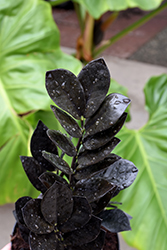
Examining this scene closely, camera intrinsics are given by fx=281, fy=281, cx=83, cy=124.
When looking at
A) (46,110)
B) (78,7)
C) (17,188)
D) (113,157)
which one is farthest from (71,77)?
(78,7)

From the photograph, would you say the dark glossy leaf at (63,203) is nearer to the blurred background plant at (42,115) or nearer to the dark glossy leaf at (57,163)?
the dark glossy leaf at (57,163)

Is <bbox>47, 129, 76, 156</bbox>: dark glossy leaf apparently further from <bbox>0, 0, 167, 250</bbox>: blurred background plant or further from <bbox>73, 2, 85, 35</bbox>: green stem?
<bbox>73, 2, 85, 35</bbox>: green stem

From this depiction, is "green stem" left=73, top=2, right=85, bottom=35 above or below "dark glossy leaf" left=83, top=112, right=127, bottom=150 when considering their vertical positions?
below

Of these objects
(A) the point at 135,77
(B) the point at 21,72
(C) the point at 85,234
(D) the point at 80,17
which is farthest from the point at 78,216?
(A) the point at 135,77

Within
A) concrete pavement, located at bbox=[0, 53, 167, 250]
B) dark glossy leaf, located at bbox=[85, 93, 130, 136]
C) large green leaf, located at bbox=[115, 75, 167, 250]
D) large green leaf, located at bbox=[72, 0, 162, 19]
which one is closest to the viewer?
dark glossy leaf, located at bbox=[85, 93, 130, 136]

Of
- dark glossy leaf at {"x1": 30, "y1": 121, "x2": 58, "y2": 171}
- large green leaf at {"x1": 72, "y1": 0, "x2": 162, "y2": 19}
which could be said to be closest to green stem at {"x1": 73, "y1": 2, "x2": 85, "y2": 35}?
large green leaf at {"x1": 72, "y1": 0, "x2": 162, "y2": 19}

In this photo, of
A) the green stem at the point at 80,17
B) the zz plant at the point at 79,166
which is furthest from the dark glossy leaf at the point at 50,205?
the green stem at the point at 80,17

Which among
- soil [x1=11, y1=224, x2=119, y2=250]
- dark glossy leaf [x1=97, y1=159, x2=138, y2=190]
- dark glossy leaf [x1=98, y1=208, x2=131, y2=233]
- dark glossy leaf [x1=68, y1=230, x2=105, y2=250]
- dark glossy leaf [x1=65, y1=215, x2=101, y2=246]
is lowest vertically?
soil [x1=11, y1=224, x2=119, y2=250]
